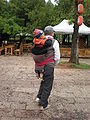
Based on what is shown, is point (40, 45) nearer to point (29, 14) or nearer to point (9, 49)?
point (9, 49)

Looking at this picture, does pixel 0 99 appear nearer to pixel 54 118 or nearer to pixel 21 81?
pixel 54 118

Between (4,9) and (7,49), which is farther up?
(4,9)

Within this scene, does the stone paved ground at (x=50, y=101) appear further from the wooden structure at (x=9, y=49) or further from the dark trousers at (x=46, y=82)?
the wooden structure at (x=9, y=49)

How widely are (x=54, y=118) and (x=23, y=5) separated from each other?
19.9 meters

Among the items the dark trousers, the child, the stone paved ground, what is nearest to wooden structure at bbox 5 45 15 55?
the stone paved ground

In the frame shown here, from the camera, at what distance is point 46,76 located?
506cm

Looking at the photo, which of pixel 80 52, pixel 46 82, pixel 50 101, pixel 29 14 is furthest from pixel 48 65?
pixel 29 14

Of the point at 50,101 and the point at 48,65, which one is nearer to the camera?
the point at 48,65

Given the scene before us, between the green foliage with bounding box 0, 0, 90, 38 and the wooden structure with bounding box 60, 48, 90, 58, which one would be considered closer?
the wooden structure with bounding box 60, 48, 90, 58

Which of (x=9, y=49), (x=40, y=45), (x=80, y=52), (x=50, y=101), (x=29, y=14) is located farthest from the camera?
(x=29, y=14)

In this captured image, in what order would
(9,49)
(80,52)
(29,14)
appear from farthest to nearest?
(29,14) → (9,49) → (80,52)

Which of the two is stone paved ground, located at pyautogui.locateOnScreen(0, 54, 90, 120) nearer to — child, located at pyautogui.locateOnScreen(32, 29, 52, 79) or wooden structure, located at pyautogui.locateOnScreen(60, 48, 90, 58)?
child, located at pyautogui.locateOnScreen(32, 29, 52, 79)

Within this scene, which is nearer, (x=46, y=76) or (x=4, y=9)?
(x=46, y=76)

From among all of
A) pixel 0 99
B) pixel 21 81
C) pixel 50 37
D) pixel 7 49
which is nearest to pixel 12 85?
pixel 21 81
